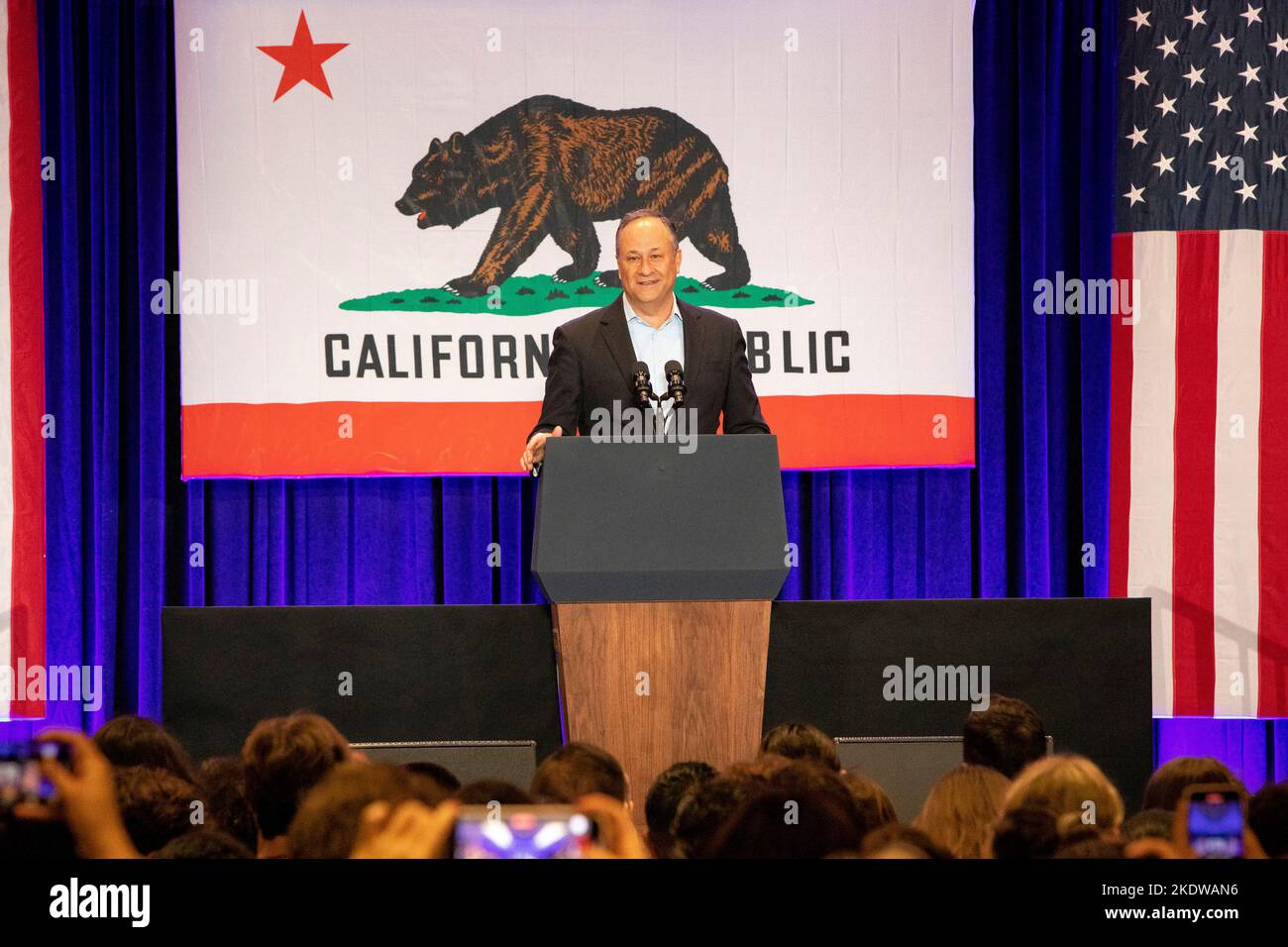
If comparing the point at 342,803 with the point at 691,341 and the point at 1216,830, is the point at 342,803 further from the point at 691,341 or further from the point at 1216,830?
the point at 691,341

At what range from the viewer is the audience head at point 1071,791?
183 cm

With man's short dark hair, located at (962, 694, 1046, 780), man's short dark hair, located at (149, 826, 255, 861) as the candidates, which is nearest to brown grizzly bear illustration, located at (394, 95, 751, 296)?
man's short dark hair, located at (962, 694, 1046, 780)

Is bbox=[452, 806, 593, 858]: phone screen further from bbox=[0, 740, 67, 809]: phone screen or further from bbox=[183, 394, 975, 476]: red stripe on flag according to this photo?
bbox=[183, 394, 975, 476]: red stripe on flag

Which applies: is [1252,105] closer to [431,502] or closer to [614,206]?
[614,206]

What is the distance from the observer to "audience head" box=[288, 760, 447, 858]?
1275 millimetres

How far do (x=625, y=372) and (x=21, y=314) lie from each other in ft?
10.4

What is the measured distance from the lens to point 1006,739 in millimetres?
2881

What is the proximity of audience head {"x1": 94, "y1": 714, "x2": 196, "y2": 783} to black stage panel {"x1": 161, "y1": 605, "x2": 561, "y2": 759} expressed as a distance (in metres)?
0.74

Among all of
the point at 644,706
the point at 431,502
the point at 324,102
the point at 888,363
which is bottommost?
the point at 644,706

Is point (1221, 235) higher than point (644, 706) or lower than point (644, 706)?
higher

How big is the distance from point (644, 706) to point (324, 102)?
3512 millimetres

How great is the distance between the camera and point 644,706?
297cm
